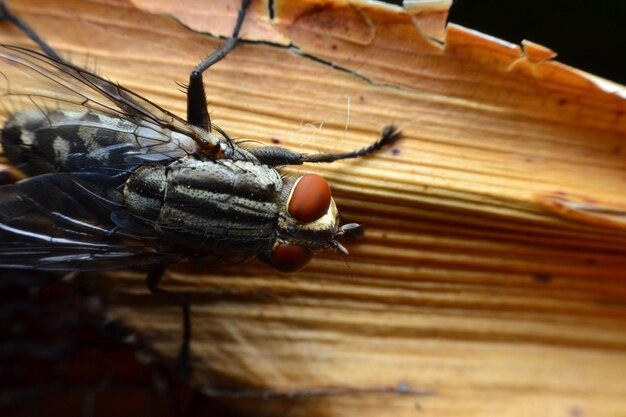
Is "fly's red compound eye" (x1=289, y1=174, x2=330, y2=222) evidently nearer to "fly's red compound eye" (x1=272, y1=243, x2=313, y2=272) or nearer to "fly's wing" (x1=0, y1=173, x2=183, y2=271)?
"fly's red compound eye" (x1=272, y1=243, x2=313, y2=272)

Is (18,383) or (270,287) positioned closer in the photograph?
(270,287)

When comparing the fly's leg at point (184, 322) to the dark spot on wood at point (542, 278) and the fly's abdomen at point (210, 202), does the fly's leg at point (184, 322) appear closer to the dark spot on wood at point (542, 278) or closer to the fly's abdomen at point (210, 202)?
the fly's abdomen at point (210, 202)

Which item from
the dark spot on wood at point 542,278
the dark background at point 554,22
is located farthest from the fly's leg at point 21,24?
the dark spot on wood at point 542,278

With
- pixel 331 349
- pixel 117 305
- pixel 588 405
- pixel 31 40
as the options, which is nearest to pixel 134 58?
pixel 31 40

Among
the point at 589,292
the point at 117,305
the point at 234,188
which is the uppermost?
the point at 234,188

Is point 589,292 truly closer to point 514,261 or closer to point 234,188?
point 514,261

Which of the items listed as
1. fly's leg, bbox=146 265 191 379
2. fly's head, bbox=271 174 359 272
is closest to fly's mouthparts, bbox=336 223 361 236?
fly's head, bbox=271 174 359 272

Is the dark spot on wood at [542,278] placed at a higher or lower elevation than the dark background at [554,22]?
lower

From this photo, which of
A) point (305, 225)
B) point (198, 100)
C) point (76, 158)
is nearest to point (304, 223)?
point (305, 225)
